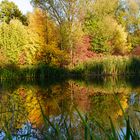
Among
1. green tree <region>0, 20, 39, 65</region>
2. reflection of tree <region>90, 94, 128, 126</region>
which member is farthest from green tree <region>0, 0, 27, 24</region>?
reflection of tree <region>90, 94, 128, 126</region>

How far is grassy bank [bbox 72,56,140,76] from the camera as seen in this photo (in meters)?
25.4

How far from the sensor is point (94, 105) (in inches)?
468

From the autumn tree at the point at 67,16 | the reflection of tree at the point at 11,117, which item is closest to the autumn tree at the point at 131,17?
the autumn tree at the point at 67,16

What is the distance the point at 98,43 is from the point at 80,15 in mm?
3686

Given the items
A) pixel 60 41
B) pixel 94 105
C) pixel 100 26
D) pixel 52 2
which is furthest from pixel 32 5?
pixel 94 105

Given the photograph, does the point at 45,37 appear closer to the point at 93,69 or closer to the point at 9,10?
the point at 93,69

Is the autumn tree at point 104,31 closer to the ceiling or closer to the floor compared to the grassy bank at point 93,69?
closer to the ceiling

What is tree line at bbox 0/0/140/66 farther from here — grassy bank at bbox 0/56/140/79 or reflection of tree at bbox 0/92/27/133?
reflection of tree at bbox 0/92/27/133

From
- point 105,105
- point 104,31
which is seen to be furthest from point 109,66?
point 105,105

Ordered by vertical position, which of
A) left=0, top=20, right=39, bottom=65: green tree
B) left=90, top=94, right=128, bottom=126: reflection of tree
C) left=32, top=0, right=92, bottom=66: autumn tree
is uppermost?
left=32, top=0, right=92, bottom=66: autumn tree

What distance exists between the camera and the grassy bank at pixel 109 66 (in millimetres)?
25438

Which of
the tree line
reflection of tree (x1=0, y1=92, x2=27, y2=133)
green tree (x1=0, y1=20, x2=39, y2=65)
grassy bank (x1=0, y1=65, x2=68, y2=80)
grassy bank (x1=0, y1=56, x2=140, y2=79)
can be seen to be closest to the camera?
reflection of tree (x1=0, y1=92, x2=27, y2=133)

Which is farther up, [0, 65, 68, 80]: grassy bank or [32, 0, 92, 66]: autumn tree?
[32, 0, 92, 66]: autumn tree

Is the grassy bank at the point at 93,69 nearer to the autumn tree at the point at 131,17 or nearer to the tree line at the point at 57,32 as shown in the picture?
the tree line at the point at 57,32
